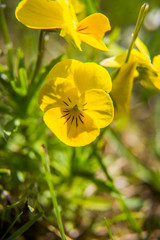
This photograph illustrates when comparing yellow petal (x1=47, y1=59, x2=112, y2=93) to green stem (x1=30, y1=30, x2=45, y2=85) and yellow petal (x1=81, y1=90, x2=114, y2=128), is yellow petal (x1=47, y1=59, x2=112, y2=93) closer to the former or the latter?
yellow petal (x1=81, y1=90, x2=114, y2=128)

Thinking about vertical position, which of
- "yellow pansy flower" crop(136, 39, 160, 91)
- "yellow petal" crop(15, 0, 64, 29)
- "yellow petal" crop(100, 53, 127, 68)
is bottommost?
"yellow pansy flower" crop(136, 39, 160, 91)

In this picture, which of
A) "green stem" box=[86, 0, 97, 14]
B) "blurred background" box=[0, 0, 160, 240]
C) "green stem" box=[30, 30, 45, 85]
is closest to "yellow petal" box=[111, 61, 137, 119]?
"blurred background" box=[0, 0, 160, 240]

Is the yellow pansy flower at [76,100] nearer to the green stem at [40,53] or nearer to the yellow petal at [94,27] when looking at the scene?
the yellow petal at [94,27]

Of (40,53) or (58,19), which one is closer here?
(58,19)

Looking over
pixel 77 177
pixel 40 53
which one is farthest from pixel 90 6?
pixel 77 177

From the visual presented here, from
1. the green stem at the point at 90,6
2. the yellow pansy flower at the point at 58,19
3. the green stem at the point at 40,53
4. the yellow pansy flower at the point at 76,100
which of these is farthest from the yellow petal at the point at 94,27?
the green stem at the point at 90,6

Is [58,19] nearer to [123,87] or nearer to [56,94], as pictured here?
[56,94]
